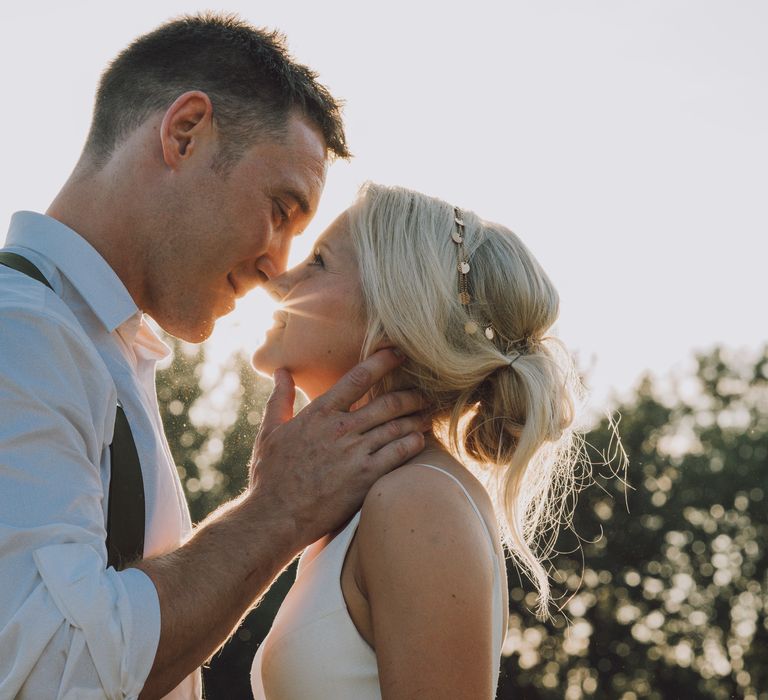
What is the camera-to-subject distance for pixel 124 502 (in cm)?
297

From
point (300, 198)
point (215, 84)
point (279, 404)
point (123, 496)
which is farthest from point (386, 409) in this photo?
point (215, 84)

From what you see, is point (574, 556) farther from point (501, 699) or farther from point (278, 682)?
point (278, 682)

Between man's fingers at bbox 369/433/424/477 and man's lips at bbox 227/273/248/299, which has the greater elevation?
man's lips at bbox 227/273/248/299

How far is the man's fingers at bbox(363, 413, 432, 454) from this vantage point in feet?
11.0

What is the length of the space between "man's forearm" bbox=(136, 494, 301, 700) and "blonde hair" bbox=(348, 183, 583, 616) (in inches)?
37.4

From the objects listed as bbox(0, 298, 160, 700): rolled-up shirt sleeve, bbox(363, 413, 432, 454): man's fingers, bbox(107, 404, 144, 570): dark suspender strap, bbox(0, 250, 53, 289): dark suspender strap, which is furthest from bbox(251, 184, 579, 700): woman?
bbox(0, 250, 53, 289): dark suspender strap

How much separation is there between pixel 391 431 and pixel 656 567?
3752cm

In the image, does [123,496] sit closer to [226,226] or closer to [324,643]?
[324,643]

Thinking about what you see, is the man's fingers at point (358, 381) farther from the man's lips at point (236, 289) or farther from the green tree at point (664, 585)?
the green tree at point (664, 585)

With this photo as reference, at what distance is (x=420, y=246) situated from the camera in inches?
147

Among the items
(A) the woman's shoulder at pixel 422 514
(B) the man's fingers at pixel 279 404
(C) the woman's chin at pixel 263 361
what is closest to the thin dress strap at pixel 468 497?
(A) the woman's shoulder at pixel 422 514

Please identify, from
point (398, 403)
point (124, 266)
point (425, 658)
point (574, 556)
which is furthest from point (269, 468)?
point (574, 556)

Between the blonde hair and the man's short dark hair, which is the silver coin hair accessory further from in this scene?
the man's short dark hair

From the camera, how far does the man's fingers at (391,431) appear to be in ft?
11.0
